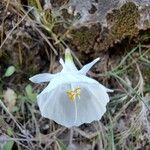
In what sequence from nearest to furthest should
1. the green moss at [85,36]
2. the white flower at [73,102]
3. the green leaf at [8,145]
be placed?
the white flower at [73,102], the green leaf at [8,145], the green moss at [85,36]

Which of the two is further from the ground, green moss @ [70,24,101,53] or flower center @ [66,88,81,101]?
green moss @ [70,24,101,53]

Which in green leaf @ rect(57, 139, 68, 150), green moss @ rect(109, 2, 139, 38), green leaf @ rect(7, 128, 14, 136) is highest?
green moss @ rect(109, 2, 139, 38)

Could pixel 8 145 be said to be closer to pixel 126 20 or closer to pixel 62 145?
pixel 62 145

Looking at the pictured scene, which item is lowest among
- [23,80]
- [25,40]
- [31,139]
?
[31,139]

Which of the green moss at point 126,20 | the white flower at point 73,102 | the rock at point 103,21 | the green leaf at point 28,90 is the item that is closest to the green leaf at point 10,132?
the green leaf at point 28,90

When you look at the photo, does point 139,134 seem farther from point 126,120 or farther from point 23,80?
point 23,80

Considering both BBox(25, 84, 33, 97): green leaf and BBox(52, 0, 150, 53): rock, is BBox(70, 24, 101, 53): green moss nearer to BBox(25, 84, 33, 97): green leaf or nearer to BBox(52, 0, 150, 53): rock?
BBox(52, 0, 150, 53): rock

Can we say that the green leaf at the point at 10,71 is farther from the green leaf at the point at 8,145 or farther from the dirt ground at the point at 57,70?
the green leaf at the point at 8,145

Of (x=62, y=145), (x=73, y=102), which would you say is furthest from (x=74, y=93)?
(x=62, y=145)

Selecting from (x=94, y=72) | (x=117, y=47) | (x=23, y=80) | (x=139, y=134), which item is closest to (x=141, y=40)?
(x=117, y=47)

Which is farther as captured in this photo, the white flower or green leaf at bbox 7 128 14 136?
green leaf at bbox 7 128 14 136

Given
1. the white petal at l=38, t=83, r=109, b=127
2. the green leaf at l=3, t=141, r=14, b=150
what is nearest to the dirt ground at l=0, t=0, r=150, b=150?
the green leaf at l=3, t=141, r=14, b=150
